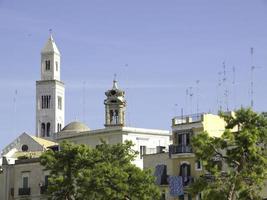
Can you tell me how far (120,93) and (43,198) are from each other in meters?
16.3

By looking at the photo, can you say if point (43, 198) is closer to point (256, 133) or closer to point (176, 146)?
point (176, 146)

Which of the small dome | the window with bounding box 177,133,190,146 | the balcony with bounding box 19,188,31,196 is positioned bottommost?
the balcony with bounding box 19,188,31,196

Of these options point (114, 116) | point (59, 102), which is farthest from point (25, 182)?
point (59, 102)

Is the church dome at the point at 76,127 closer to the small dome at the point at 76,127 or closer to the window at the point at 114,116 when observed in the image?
the small dome at the point at 76,127

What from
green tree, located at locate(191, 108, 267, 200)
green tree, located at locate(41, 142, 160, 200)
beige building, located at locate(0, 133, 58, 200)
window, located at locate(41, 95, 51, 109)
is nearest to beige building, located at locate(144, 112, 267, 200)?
green tree, located at locate(41, 142, 160, 200)

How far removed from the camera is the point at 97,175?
257ft

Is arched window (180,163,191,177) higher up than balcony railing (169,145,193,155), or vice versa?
balcony railing (169,145,193,155)

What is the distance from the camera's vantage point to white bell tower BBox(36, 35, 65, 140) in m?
193

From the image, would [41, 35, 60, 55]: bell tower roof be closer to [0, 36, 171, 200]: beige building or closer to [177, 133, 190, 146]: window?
[0, 36, 171, 200]: beige building

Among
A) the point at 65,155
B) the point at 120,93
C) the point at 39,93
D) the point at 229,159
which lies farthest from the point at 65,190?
the point at 39,93

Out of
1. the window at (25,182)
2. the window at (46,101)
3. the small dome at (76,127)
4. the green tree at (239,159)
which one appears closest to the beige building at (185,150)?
the green tree at (239,159)

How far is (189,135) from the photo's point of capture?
87.8m

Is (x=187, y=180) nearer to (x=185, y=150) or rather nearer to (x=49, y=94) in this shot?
(x=185, y=150)

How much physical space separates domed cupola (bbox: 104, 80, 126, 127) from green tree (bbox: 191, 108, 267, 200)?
142ft
